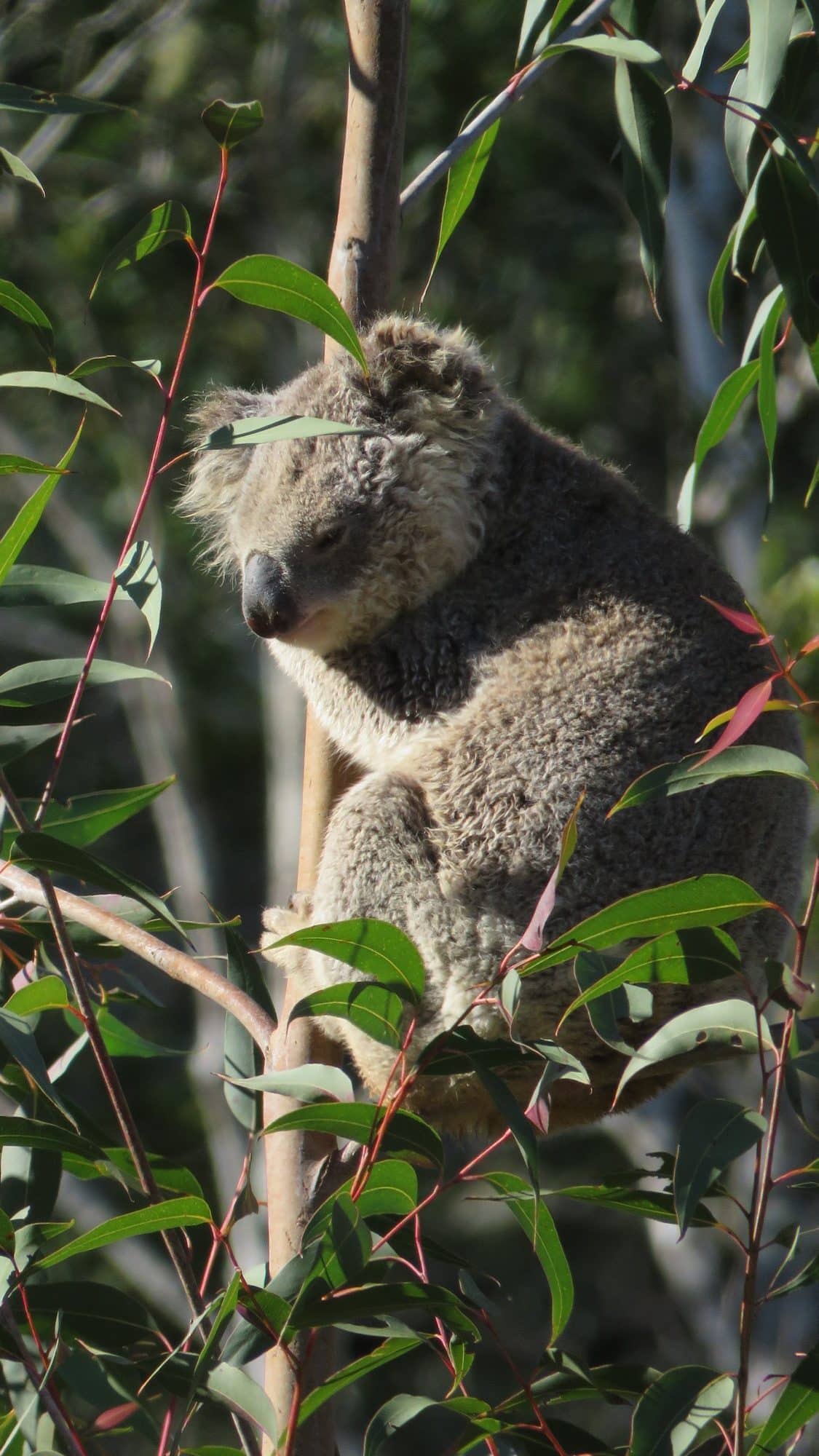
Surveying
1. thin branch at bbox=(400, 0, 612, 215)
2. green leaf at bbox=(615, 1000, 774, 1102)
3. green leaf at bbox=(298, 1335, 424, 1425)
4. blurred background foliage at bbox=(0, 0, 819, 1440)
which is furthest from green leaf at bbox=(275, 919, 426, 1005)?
blurred background foliage at bbox=(0, 0, 819, 1440)

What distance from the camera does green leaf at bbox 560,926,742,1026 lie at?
1395mm

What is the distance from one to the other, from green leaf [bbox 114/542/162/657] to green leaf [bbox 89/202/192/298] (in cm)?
28

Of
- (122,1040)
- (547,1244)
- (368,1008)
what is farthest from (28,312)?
(547,1244)

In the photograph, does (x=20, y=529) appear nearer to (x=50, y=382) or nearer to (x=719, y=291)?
(x=50, y=382)

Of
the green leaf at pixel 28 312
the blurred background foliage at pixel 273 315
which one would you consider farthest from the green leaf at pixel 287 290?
the blurred background foliage at pixel 273 315

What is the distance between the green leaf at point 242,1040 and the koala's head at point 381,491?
2.04 ft

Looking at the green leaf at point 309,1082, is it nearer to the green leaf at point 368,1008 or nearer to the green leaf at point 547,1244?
the green leaf at point 368,1008

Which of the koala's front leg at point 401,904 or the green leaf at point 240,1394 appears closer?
the green leaf at point 240,1394

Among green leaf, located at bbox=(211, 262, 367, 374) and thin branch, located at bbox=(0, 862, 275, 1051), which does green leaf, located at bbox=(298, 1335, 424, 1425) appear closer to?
thin branch, located at bbox=(0, 862, 275, 1051)

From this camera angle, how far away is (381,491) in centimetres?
225

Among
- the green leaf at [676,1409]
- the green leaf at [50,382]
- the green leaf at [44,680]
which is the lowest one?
the green leaf at [676,1409]

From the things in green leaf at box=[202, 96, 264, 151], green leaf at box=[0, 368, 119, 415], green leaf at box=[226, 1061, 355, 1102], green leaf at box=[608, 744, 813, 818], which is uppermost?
green leaf at box=[202, 96, 264, 151]

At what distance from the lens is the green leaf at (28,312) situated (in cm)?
149

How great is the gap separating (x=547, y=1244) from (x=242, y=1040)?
1.56 ft
